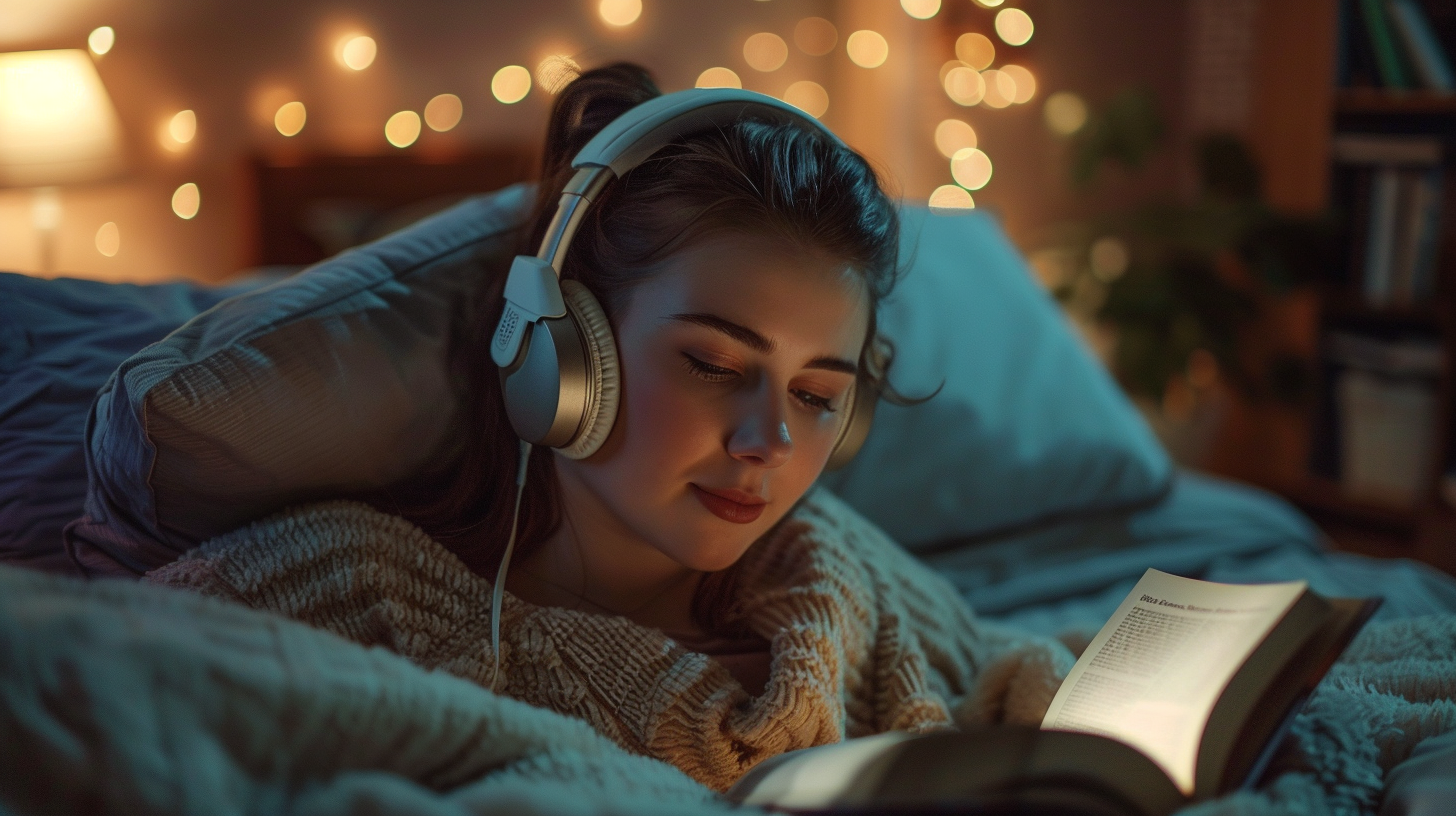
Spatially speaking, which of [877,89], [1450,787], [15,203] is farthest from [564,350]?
[877,89]

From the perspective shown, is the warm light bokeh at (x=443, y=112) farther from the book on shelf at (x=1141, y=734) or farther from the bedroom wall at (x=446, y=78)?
the book on shelf at (x=1141, y=734)

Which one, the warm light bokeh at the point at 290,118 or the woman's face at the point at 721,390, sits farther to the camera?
the warm light bokeh at the point at 290,118

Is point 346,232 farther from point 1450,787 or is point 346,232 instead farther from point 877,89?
point 1450,787

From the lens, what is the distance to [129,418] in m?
0.75

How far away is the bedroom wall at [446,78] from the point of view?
2.01 metres

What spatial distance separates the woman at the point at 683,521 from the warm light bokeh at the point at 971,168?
2.33m

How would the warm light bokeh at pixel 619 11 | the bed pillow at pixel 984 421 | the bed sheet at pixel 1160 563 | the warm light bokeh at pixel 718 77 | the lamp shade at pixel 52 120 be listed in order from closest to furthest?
1. the bed sheet at pixel 1160 563
2. the bed pillow at pixel 984 421
3. the lamp shade at pixel 52 120
4. the warm light bokeh at pixel 619 11
5. the warm light bokeh at pixel 718 77

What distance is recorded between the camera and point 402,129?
2.37 metres

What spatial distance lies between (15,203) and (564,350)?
1657 millimetres

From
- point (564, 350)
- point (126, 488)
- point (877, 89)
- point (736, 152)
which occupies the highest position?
point (877, 89)

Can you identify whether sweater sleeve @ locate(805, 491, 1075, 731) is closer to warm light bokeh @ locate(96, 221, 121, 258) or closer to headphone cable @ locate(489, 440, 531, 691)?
headphone cable @ locate(489, 440, 531, 691)

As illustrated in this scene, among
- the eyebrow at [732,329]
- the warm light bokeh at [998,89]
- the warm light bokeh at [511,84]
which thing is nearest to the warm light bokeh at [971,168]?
the warm light bokeh at [998,89]

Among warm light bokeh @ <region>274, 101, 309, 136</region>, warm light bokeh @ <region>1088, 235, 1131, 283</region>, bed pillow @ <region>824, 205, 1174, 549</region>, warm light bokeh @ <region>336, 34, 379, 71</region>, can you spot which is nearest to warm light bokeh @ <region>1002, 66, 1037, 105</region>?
warm light bokeh @ <region>1088, 235, 1131, 283</region>

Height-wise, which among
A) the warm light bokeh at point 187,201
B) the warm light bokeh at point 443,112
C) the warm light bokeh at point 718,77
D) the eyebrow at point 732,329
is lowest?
the eyebrow at point 732,329
